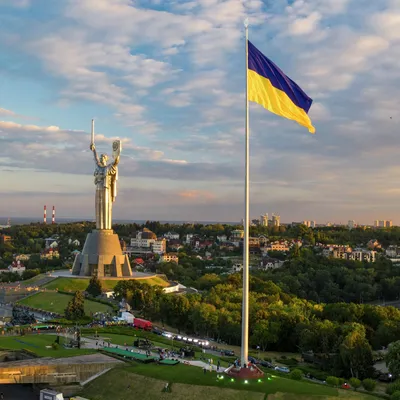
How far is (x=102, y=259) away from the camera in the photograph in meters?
50.4

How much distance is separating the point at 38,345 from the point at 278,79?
56.7ft

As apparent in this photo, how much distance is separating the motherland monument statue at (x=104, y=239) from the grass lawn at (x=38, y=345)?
2198 cm

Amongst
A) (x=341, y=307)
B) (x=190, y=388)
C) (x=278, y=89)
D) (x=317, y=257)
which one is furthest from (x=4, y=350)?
(x=317, y=257)

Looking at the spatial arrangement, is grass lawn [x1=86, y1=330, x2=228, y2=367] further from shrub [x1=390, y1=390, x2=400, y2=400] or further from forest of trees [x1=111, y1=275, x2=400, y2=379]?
shrub [x1=390, y1=390, x2=400, y2=400]

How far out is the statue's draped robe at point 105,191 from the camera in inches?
2047

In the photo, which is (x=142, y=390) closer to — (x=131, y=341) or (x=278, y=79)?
(x=131, y=341)

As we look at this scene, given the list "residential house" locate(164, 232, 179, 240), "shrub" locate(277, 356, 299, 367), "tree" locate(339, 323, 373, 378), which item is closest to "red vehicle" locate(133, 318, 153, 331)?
"shrub" locate(277, 356, 299, 367)

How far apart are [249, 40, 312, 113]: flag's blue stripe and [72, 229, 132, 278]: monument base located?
3652cm

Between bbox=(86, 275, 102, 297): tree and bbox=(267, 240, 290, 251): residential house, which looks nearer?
bbox=(86, 275, 102, 297): tree

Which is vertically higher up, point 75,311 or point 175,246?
point 175,246

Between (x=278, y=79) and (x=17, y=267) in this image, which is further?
(x=17, y=267)

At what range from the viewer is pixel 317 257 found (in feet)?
236

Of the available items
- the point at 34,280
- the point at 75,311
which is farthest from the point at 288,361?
the point at 34,280

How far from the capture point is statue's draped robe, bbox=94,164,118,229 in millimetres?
52000
